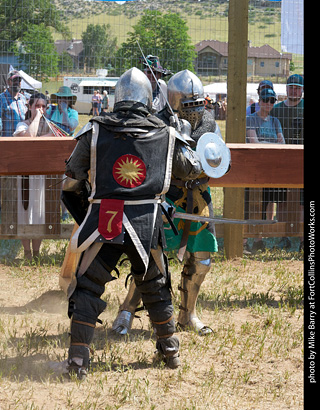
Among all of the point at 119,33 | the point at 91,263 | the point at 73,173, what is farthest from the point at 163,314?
the point at 119,33

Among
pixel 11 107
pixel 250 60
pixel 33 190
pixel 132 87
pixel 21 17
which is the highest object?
pixel 21 17

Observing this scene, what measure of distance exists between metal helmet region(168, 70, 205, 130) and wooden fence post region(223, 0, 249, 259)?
2.01 m

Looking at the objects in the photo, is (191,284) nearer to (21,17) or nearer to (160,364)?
(160,364)

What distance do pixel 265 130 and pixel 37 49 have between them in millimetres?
2689

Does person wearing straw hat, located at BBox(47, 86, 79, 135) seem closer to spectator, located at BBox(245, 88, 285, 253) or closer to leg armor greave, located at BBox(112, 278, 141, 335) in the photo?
spectator, located at BBox(245, 88, 285, 253)

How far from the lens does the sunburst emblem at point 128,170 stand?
12.2 ft

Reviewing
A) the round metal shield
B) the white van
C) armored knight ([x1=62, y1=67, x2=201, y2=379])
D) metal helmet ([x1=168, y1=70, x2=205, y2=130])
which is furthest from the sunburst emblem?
the white van

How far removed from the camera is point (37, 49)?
6.68 m

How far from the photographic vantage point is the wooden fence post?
6508 mm

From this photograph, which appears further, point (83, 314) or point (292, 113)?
point (292, 113)

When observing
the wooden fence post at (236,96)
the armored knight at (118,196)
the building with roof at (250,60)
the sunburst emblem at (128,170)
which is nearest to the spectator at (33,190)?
the building with roof at (250,60)

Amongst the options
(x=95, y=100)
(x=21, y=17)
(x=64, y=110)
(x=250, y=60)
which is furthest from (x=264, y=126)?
(x=21, y=17)

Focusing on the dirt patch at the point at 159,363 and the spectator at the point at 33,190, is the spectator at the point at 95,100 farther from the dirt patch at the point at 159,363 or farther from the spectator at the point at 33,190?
the dirt patch at the point at 159,363

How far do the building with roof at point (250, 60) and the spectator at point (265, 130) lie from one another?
1.18 ft
